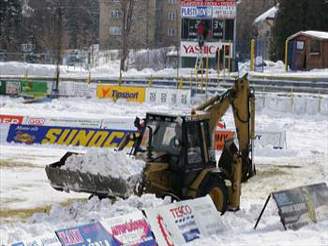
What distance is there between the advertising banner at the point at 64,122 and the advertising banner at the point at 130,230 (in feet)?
55.9

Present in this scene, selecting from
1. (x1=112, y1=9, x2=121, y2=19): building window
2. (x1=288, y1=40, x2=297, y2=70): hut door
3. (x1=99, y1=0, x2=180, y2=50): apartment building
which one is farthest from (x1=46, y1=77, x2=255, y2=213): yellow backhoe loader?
(x1=112, y1=9, x2=121, y2=19): building window

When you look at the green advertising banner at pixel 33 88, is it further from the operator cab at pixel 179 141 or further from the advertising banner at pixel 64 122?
the operator cab at pixel 179 141

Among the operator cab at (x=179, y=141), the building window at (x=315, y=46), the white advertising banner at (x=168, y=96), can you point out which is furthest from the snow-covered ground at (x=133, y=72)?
the operator cab at (x=179, y=141)

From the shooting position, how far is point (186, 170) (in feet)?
50.6

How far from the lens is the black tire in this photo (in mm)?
15562

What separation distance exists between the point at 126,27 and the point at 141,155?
158 ft

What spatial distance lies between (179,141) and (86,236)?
5163 millimetres

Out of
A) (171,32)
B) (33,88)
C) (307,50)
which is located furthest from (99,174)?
(171,32)

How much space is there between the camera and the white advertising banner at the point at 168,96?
40500 millimetres

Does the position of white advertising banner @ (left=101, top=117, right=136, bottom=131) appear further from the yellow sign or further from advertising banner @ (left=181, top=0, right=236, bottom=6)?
advertising banner @ (left=181, top=0, right=236, bottom=6)

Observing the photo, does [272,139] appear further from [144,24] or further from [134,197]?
[144,24]

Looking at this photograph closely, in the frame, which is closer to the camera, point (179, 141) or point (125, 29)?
point (179, 141)

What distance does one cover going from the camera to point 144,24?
9050cm

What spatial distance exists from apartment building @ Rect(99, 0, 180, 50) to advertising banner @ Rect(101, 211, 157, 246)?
7008 cm
